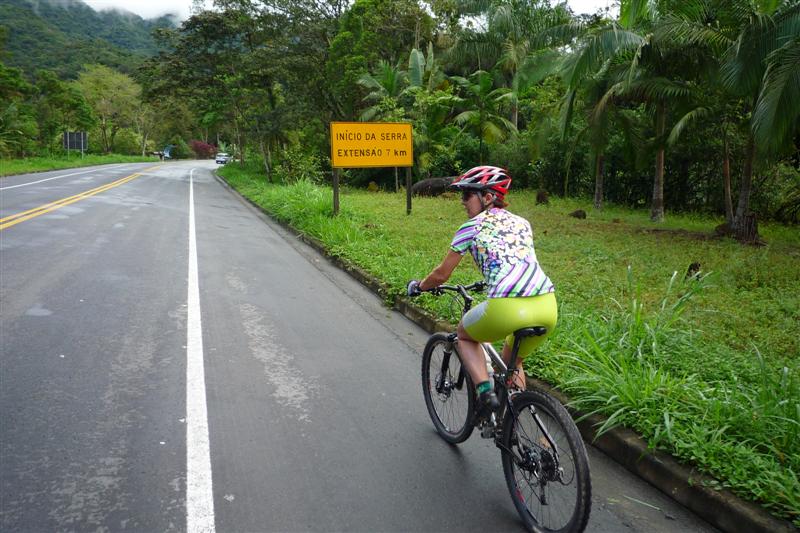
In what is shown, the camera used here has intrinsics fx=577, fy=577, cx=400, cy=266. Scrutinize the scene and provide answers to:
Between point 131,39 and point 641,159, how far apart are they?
419 ft

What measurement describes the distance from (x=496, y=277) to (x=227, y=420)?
7.46 ft

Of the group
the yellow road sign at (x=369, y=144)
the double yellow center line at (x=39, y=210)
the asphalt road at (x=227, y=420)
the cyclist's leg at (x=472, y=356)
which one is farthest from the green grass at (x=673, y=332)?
the double yellow center line at (x=39, y=210)

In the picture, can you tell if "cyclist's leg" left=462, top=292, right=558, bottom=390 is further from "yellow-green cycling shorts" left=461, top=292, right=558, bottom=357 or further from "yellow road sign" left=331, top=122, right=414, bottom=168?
"yellow road sign" left=331, top=122, right=414, bottom=168

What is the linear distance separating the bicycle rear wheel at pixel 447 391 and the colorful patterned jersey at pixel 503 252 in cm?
76

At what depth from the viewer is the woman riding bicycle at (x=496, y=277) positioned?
10.0 ft

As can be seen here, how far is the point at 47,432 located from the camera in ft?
12.5

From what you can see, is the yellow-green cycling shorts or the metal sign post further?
the metal sign post

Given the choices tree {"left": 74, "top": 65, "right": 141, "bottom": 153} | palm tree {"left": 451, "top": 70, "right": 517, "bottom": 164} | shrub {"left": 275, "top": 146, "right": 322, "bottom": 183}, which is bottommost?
shrub {"left": 275, "top": 146, "right": 322, "bottom": 183}

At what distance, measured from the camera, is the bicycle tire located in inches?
105

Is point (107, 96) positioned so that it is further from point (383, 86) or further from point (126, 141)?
point (383, 86)

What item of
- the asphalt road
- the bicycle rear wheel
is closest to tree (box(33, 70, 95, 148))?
the asphalt road

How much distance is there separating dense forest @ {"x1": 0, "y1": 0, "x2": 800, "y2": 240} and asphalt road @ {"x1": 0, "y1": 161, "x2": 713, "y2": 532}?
4.98 metres

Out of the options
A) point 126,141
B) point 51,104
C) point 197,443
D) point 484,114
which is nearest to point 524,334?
point 197,443

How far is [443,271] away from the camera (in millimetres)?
3354
